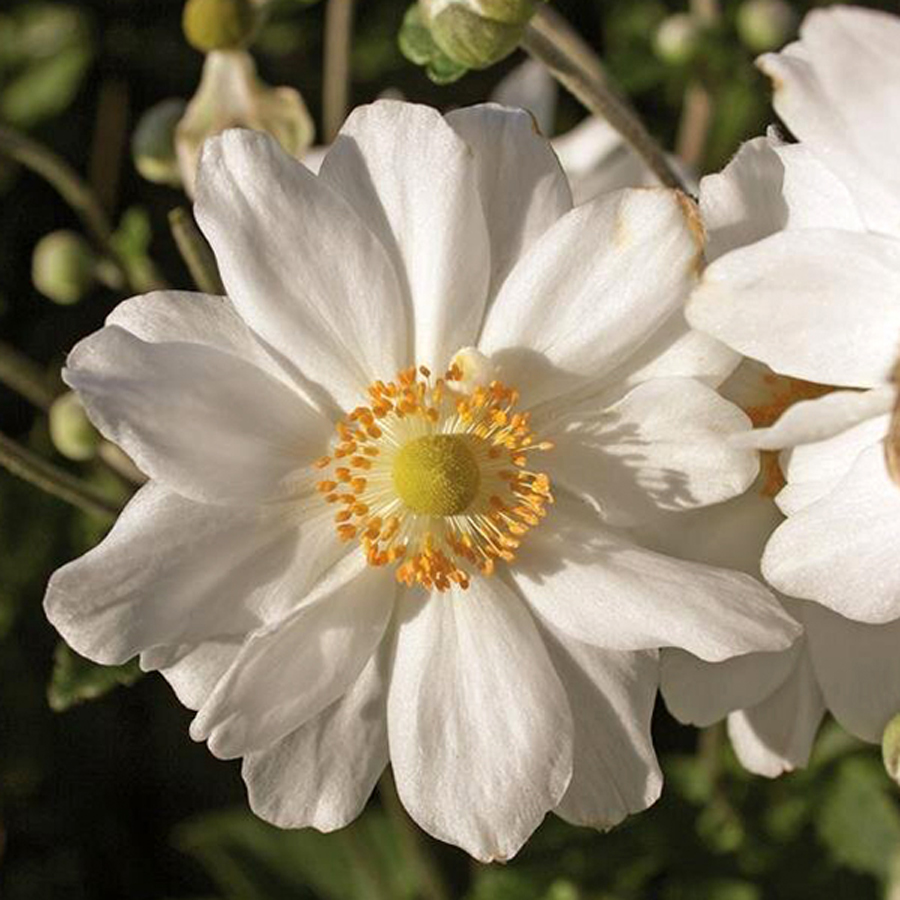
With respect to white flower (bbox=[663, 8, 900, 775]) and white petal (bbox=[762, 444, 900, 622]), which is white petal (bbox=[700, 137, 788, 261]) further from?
white petal (bbox=[762, 444, 900, 622])

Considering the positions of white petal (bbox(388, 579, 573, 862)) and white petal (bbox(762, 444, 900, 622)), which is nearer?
white petal (bbox(762, 444, 900, 622))

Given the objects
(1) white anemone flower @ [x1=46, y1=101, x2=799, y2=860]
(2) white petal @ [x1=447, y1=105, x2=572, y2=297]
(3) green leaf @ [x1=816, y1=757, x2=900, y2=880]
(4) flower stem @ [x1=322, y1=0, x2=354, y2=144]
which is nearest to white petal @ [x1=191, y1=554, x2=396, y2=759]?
(1) white anemone flower @ [x1=46, y1=101, x2=799, y2=860]

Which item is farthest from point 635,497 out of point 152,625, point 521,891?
point 521,891

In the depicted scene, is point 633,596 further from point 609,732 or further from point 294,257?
point 294,257

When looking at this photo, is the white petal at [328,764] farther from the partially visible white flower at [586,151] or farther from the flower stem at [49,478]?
the partially visible white flower at [586,151]

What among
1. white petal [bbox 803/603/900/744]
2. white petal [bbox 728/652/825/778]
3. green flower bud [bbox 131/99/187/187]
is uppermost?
green flower bud [bbox 131/99/187/187]

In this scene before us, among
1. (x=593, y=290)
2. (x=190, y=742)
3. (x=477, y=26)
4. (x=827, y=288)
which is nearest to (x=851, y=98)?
(x=827, y=288)
